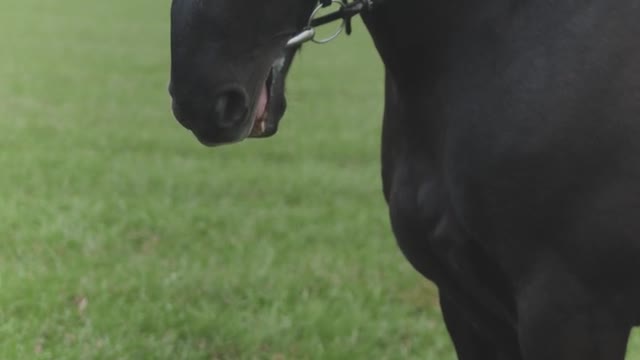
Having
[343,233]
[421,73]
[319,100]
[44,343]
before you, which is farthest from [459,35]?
[319,100]

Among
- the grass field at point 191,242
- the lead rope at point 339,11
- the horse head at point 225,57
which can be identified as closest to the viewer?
the horse head at point 225,57

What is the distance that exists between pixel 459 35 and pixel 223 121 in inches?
18.8

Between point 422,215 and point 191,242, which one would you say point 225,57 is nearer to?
point 422,215

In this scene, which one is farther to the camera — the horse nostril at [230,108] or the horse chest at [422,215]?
the horse chest at [422,215]

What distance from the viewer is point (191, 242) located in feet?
16.3

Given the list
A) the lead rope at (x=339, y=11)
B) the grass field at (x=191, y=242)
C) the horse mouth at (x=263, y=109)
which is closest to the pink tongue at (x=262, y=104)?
the horse mouth at (x=263, y=109)

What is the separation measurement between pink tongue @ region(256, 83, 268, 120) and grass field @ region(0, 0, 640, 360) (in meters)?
1.99

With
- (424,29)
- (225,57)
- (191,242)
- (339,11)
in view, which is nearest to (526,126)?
(424,29)

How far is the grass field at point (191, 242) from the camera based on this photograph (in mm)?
3744

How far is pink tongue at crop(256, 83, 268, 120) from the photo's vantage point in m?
1.70

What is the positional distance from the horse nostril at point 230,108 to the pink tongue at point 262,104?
0.04 meters

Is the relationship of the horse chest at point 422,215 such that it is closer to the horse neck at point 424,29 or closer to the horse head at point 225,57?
the horse neck at point 424,29

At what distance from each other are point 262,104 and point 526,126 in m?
0.47

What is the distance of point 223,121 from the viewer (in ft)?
5.43
